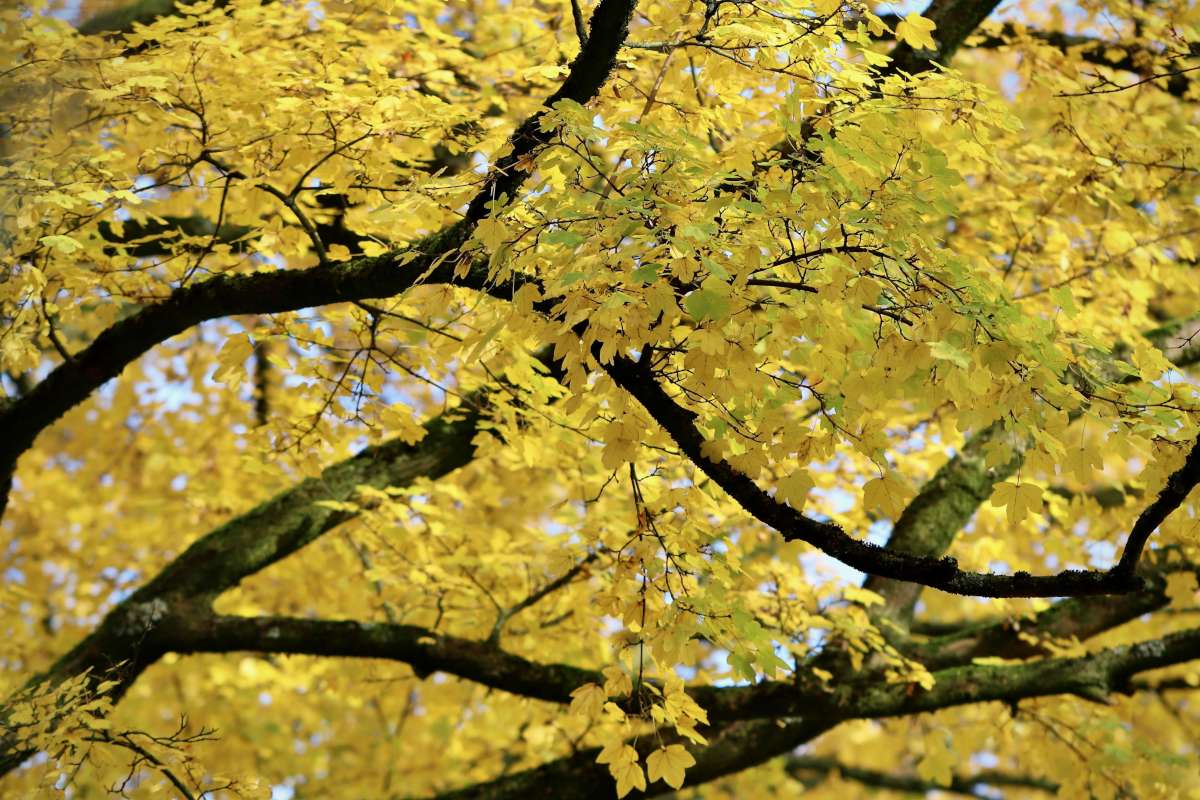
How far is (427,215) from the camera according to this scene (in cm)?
339

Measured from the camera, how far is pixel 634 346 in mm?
2787

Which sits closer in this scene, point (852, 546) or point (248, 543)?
point (852, 546)

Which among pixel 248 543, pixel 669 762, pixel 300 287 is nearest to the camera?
pixel 669 762

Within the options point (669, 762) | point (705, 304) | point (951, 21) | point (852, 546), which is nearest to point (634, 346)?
point (705, 304)

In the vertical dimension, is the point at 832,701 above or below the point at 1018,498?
above

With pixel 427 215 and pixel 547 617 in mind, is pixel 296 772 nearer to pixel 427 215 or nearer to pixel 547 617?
pixel 547 617

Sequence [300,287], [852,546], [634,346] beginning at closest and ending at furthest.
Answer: [634,346]
[852,546]
[300,287]

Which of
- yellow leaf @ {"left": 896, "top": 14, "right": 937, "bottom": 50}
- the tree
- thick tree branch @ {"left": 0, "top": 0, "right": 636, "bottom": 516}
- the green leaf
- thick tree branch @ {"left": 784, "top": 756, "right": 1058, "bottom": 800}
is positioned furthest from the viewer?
thick tree branch @ {"left": 784, "top": 756, "right": 1058, "bottom": 800}

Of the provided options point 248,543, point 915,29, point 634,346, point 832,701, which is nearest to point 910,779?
point 832,701

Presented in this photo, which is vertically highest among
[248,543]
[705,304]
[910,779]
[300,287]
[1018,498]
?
[910,779]

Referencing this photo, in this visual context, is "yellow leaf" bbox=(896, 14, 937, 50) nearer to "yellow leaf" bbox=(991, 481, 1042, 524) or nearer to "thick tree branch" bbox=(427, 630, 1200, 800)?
"yellow leaf" bbox=(991, 481, 1042, 524)

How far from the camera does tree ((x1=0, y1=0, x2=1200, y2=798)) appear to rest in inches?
106

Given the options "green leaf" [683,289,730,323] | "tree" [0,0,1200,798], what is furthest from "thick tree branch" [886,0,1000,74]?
"green leaf" [683,289,730,323]

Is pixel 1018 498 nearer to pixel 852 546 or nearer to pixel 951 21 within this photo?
pixel 852 546
